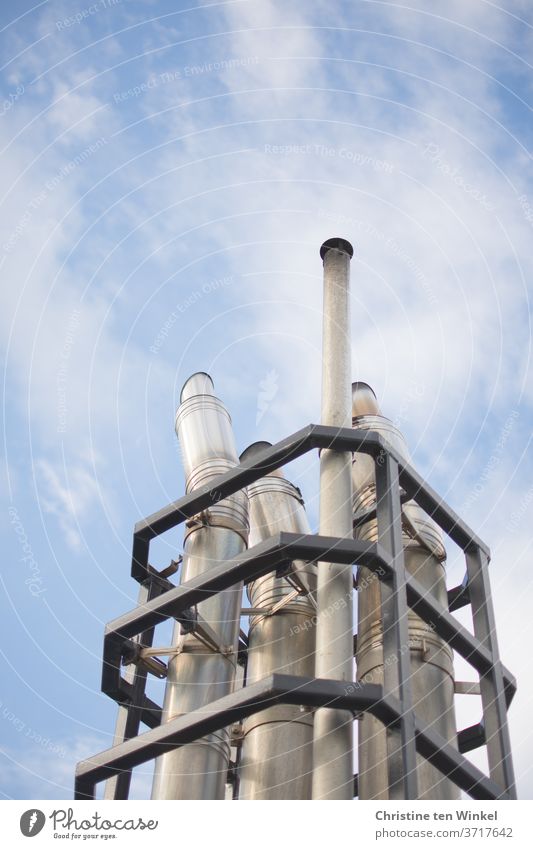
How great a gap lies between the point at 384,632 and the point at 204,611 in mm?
3892

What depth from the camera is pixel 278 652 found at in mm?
16797

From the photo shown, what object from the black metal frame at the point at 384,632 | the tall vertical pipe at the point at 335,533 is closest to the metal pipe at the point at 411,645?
the black metal frame at the point at 384,632

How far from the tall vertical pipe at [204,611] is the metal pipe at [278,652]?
0.40m

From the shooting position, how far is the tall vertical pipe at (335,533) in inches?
534

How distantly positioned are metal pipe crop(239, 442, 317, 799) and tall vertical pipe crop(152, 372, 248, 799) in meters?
0.40

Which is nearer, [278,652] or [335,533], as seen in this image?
[335,533]

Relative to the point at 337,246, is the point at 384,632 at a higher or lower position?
lower

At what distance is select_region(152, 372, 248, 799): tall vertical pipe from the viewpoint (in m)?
15.2

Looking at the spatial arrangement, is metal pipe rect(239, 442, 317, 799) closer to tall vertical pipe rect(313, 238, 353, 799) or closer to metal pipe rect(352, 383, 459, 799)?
tall vertical pipe rect(313, 238, 353, 799)

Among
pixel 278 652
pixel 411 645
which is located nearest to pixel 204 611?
pixel 278 652

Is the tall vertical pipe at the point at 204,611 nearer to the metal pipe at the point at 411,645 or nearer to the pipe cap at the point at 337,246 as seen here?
the metal pipe at the point at 411,645

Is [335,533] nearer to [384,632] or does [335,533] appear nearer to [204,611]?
[384,632]
